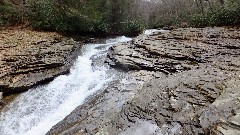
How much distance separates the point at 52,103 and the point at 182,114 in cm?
568

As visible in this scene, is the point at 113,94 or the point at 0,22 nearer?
the point at 113,94

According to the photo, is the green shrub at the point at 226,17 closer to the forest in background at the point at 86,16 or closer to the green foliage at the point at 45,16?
the forest in background at the point at 86,16

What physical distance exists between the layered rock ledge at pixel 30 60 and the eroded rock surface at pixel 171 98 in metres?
2.95

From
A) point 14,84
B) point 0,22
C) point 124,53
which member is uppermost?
point 0,22

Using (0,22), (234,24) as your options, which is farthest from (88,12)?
(234,24)

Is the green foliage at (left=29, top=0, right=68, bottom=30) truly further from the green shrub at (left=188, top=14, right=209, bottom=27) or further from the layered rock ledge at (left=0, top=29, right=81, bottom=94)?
the green shrub at (left=188, top=14, right=209, bottom=27)

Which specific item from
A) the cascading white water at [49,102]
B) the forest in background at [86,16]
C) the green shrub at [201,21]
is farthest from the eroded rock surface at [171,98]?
the green shrub at [201,21]

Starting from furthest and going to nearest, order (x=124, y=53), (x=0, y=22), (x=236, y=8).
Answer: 1. (x=0, y=22)
2. (x=236, y=8)
3. (x=124, y=53)

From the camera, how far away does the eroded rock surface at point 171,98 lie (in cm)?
586

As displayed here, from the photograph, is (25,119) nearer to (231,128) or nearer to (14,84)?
(14,84)

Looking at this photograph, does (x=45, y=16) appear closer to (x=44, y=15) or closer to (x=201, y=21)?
(x=44, y=15)

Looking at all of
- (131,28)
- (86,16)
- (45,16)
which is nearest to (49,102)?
(45,16)

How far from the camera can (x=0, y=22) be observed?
61.5 ft

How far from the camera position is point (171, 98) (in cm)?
714
